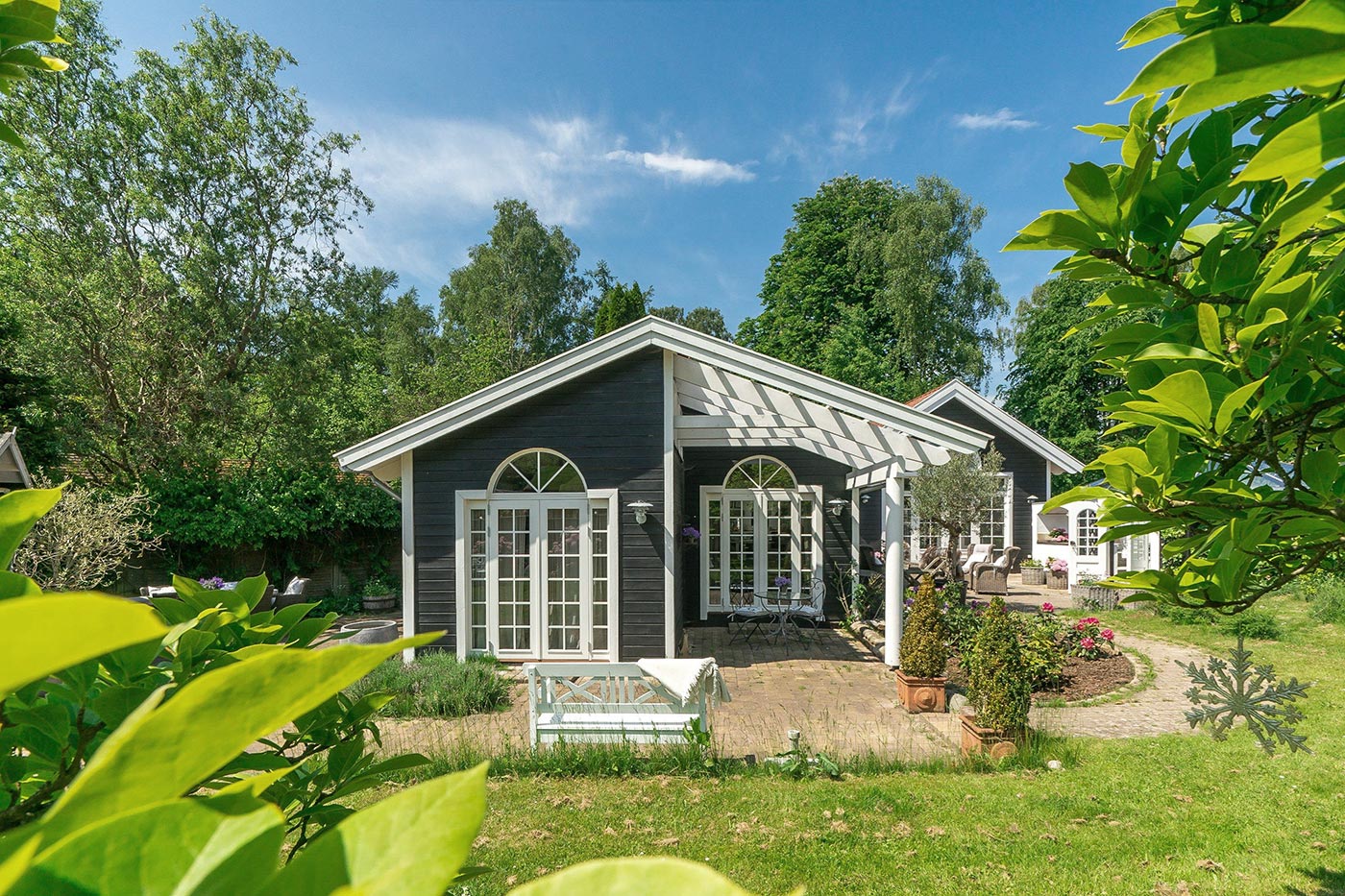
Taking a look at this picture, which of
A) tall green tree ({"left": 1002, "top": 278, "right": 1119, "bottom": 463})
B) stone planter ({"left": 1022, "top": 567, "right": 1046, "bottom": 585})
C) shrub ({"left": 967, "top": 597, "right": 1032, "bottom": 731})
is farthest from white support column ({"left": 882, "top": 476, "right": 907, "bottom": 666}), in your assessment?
tall green tree ({"left": 1002, "top": 278, "right": 1119, "bottom": 463})

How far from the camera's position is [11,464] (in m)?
10.9

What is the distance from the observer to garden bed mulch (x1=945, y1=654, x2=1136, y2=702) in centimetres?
731

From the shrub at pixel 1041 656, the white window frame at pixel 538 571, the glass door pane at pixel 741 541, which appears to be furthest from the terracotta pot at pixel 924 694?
the glass door pane at pixel 741 541

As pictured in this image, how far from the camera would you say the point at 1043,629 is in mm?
8078

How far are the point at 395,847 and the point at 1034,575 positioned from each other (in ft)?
61.3

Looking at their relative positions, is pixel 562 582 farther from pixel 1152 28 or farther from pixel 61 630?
pixel 61 630

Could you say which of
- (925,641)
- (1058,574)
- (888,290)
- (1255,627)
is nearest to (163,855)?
(925,641)

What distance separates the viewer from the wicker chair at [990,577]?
14.0 meters

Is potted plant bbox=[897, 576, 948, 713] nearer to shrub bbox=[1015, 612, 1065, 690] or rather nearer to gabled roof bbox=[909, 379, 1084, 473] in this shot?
shrub bbox=[1015, 612, 1065, 690]

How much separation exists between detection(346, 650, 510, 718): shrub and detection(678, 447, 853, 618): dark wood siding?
4.54 metres

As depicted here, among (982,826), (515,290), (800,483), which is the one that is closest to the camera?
(982,826)

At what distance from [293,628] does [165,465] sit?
1680cm

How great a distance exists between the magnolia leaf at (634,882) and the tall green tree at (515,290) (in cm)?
2698

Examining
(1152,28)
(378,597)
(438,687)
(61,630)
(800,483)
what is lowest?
(378,597)
